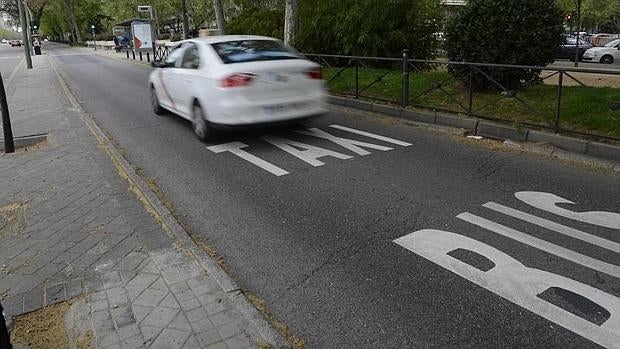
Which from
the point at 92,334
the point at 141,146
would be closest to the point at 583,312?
the point at 92,334

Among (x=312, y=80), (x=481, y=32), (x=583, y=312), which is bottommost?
(x=583, y=312)

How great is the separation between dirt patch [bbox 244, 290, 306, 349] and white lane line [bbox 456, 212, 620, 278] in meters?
2.25

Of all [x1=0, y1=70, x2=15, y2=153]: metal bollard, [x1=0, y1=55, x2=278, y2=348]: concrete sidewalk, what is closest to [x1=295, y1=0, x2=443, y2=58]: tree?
[x1=0, y1=70, x2=15, y2=153]: metal bollard

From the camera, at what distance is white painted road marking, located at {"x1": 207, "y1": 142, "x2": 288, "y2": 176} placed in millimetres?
6637

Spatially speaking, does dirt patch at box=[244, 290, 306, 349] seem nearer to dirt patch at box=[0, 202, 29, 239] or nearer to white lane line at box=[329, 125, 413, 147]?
dirt patch at box=[0, 202, 29, 239]

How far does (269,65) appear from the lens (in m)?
7.47

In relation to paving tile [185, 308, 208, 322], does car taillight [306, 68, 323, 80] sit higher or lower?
higher

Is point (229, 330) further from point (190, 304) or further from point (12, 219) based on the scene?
point (12, 219)

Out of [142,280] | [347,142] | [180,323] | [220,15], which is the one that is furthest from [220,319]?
[220,15]

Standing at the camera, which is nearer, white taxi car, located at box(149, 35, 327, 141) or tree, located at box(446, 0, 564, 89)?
white taxi car, located at box(149, 35, 327, 141)

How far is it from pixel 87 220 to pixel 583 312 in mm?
4354

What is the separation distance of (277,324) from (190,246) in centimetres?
133

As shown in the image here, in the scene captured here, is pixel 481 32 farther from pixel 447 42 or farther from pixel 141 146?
pixel 141 146

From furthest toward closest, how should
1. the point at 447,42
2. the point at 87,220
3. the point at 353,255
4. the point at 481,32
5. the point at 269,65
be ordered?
1. the point at 447,42
2. the point at 481,32
3. the point at 269,65
4. the point at 87,220
5. the point at 353,255
